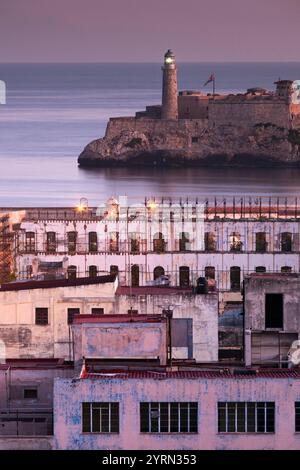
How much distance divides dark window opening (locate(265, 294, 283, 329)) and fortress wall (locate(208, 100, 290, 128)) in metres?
91.8

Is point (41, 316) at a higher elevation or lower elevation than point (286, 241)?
lower

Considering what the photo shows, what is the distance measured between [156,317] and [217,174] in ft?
284

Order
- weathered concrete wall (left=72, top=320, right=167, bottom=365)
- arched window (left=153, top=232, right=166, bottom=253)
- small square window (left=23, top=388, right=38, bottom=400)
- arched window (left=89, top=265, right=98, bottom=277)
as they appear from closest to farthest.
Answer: small square window (left=23, top=388, right=38, bottom=400) < weathered concrete wall (left=72, top=320, right=167, bottom=365) < arched window (left=89, top=265, right=98, bottom=277) < arched window (left=153, top=232, right=166, bottom=253)

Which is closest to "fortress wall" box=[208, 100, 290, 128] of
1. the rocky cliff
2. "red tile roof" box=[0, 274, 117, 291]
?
the rocky cliff

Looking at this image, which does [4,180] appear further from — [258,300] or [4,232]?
[258,300]

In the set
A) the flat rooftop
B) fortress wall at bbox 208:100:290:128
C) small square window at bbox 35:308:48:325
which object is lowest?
small square window at bbox 35:308:48:325

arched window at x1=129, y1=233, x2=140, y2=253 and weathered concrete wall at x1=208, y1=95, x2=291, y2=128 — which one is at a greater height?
weathered concrete wall at x1=208, y1=95, x2=291, y2=128

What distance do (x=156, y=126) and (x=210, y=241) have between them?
7331cm

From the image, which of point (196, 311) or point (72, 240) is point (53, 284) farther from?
point (72, 240)

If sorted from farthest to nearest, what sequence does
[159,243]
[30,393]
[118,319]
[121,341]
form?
[159,243] → [118,319] → [121,341] → [30,393]

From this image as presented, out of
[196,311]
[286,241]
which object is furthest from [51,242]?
[196,311]

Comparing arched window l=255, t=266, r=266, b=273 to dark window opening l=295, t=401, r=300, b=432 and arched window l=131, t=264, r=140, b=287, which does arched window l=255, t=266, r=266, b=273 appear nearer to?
arched window l=131, t=264, r=140, b=287

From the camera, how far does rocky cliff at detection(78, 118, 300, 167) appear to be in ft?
388

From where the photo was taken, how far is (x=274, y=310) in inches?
1028
